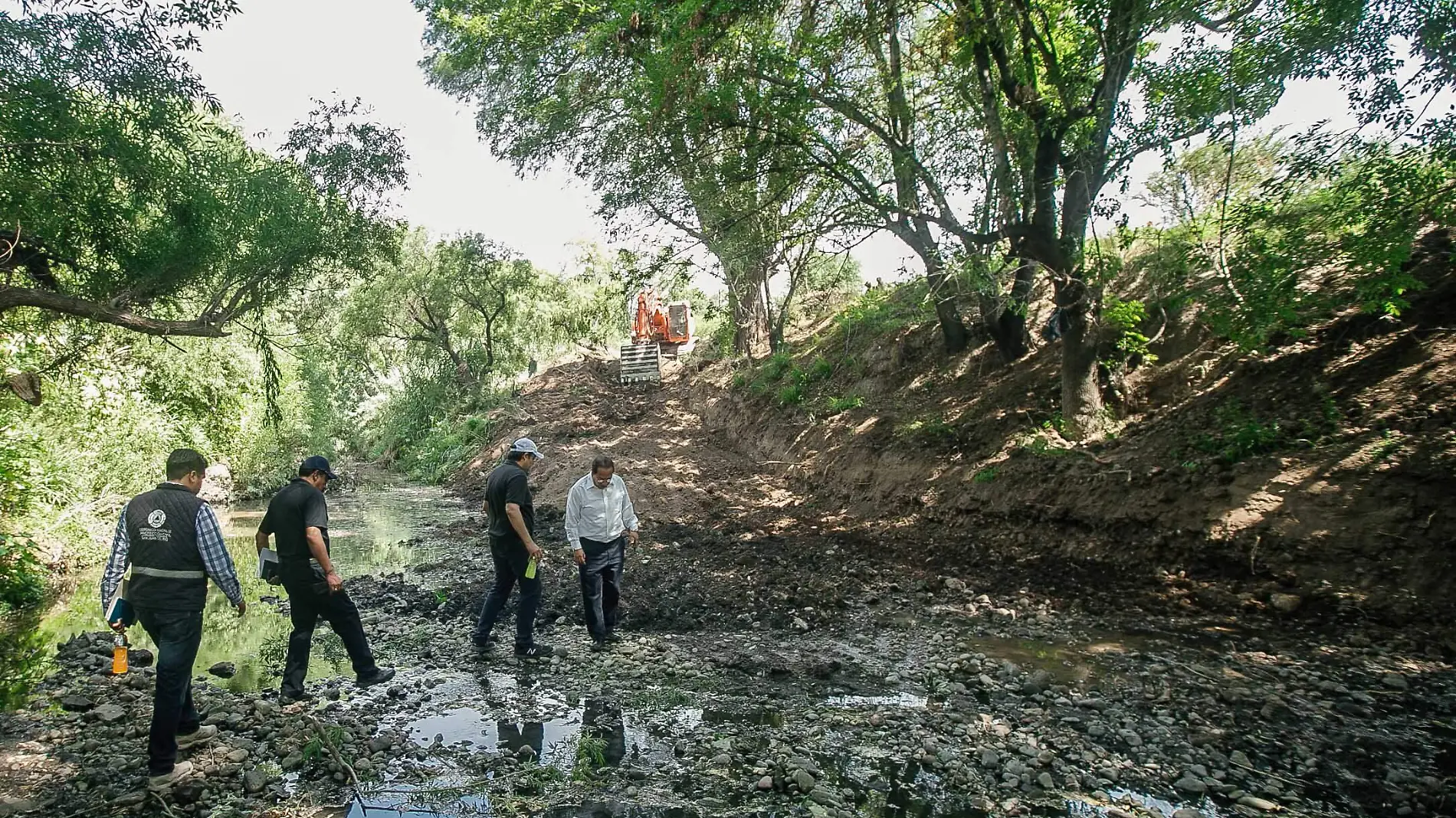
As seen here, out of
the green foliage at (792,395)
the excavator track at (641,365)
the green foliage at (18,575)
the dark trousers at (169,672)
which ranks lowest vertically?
the dark trousers at (169,672)

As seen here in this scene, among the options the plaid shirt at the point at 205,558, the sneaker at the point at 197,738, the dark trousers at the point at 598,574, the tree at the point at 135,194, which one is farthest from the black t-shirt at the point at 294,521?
the tree at the point at 135,194

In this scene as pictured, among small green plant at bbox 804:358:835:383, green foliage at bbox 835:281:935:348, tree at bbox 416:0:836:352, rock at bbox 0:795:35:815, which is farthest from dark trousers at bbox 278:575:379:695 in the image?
small green plant at bbox 804:358:835:383

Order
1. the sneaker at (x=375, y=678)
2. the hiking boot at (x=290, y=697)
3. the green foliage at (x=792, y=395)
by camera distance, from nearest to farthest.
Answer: the hiking boot at (x=290, y=697) < the sneaker at (x=375, y=678) < the green foliage at (x=792, y=395)

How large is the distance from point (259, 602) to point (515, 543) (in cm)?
508

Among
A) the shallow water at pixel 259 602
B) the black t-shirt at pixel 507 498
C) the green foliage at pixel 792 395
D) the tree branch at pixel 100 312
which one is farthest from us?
the green foliage at pixel 792 395

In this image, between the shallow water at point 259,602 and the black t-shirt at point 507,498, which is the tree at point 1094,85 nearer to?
the black t-shirt at point 507,498

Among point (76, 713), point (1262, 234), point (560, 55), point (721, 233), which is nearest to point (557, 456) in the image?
point (721, 233)

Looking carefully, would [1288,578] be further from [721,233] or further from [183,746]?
[721,233]

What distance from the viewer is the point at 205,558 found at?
497 cm

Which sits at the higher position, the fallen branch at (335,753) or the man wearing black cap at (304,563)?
the man wearing black cap at (304,563)

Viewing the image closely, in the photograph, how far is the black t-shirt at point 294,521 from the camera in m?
6.02

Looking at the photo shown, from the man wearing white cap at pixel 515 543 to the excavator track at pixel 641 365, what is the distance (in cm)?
2094

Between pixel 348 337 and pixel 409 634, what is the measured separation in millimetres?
27598

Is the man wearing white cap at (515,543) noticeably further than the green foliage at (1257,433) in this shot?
No
